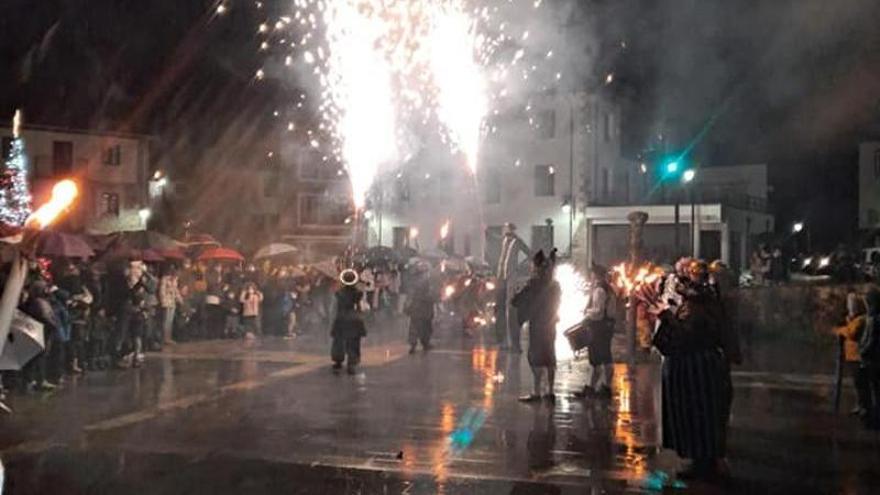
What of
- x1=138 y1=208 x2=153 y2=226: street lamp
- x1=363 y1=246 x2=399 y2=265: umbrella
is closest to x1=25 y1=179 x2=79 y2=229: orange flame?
x1=363 y1=246 x2=399 y2=265: umbrella

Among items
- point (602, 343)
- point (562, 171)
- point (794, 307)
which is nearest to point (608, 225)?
point (562, 171)

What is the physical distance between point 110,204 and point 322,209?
44.7ft

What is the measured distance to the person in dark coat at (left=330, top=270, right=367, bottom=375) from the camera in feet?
45.0

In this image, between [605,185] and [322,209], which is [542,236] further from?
[322,209]

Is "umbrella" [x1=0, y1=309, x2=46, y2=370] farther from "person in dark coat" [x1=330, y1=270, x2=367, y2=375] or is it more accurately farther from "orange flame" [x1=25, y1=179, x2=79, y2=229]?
"person in dark coat" [x1=330, y1=270, x2=367, y2=375]

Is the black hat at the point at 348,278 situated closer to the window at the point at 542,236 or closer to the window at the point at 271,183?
the window at the point at 542,236

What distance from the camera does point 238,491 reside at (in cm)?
680

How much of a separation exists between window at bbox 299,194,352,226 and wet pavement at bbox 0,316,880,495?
1616 inches

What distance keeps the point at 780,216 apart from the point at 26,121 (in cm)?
4358

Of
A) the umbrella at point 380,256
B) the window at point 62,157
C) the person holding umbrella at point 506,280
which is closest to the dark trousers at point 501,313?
the person holding umbrella at point 506,280

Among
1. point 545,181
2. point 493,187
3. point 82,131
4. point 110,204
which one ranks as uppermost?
point 82,131

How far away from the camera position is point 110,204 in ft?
147

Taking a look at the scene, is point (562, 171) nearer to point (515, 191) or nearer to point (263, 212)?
point (515, 191)

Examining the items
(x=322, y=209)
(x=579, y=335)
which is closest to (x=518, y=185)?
(x=322, y=209)
